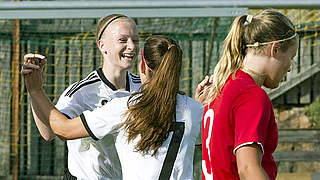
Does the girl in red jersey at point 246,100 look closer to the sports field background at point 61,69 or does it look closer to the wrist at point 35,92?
the wrist at point 35,92

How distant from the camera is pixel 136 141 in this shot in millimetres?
2623

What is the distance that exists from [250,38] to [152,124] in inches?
23.5

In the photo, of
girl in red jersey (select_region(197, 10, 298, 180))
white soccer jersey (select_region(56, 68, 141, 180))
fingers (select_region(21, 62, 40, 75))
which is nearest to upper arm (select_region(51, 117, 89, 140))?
fingers (select_region(21, 62, 40, 75))

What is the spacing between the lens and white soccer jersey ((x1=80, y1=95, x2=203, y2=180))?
8.55 ft

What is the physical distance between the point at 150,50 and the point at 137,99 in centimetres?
27

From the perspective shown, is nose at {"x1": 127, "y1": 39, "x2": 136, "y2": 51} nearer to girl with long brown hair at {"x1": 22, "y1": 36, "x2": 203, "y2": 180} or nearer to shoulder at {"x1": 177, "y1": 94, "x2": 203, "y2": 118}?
girl with long brown hair at {"x1": 22, "y1": 36, "x2": 203, "y2": 180}

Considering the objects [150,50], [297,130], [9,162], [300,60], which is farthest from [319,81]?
[150,50]

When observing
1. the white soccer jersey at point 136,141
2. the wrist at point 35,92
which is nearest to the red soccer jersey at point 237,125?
the white soccer jersey at point 136,141

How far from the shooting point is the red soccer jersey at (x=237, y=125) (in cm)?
225

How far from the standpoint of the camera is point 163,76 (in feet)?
8.74

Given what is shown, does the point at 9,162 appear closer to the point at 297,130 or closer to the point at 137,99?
the point at 297,130

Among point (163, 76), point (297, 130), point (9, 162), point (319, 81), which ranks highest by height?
point (163, 76)

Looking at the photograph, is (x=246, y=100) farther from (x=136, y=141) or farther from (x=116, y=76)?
(x=116, y=76)

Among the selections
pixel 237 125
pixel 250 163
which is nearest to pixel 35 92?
pixel 237 125
